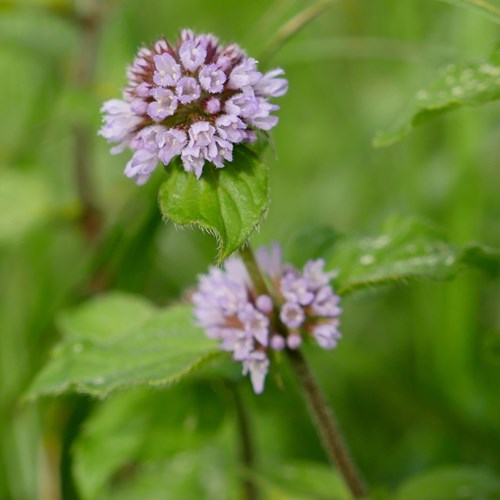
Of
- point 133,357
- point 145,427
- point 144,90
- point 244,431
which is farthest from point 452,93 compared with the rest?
point 145,427

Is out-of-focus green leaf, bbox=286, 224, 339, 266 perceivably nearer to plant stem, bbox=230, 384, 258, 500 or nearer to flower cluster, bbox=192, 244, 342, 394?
flower cluster, bbox=192, 244, 342, 394

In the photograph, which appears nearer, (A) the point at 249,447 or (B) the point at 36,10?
(A) the point at 249,447

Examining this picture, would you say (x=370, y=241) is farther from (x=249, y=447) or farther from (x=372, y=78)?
(x=372, y=78)

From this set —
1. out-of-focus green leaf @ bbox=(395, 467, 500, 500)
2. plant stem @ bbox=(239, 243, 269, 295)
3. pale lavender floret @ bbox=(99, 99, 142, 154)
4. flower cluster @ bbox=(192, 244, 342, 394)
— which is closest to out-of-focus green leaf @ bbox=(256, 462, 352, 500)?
out-of-focus green leaf @ bbox=(395, 467, 500, 500)

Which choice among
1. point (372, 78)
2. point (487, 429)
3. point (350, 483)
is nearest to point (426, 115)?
point (350, 483)

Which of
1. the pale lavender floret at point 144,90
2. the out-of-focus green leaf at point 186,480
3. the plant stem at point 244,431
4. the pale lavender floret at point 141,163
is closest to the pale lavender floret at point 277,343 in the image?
the pale lavender floret at point 141,163

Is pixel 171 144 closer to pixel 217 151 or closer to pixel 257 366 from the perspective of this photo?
pixel 217 151

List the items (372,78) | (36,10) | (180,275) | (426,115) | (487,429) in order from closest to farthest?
(426,115)
(487,429)
(36,10)
(180,275)
(372,78)

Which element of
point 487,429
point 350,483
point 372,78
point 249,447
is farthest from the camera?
point 372,78
